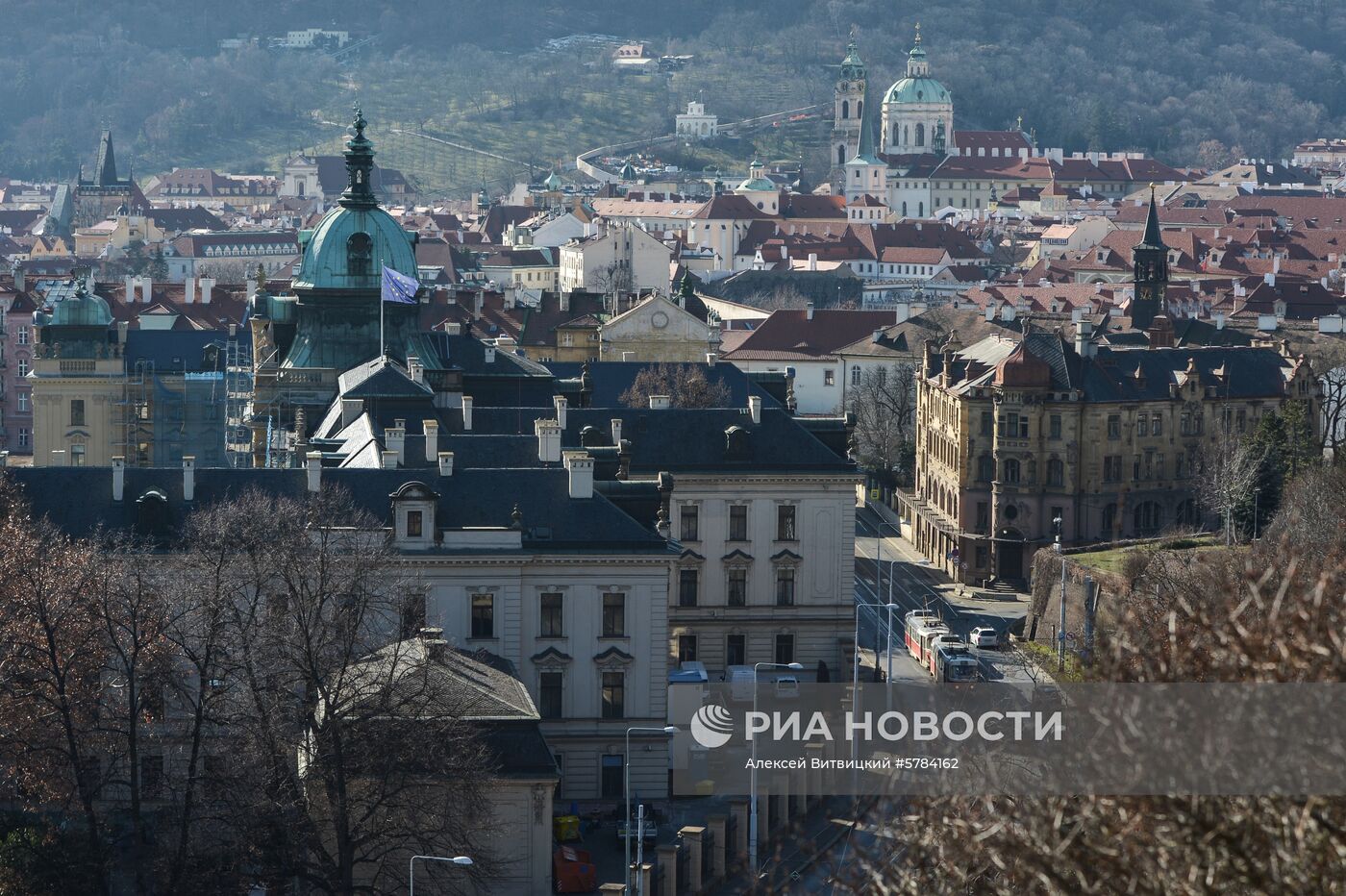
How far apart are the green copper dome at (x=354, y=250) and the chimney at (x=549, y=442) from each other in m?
17.9

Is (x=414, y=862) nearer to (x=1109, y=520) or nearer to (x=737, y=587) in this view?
(x=737, y=587)

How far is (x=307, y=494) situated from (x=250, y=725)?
394 inches

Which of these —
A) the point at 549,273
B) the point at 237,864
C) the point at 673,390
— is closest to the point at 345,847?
the point at 237,864

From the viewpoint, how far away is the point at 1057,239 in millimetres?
191000

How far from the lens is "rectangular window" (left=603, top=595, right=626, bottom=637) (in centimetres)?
5425

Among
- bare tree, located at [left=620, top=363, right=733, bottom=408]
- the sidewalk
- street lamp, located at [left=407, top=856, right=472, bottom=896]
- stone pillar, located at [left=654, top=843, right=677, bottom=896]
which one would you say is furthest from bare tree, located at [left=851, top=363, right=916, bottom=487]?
street lamp, located at [left=407, top=856, right=472, bottom=896]

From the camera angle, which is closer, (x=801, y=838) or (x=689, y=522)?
(x=801, y=838)

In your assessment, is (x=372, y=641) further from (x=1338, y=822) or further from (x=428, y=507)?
(x=1338, y=822)

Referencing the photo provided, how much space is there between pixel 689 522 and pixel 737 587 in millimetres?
1768

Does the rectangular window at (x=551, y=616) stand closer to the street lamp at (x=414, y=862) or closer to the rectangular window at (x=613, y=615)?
the rectangular window at (x=613, y=615)

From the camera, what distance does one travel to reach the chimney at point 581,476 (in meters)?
54.6

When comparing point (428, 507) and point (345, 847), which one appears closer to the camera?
point (345, 847)

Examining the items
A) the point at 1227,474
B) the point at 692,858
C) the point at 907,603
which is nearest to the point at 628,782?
the point at 692,858

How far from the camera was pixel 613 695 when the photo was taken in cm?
5425
